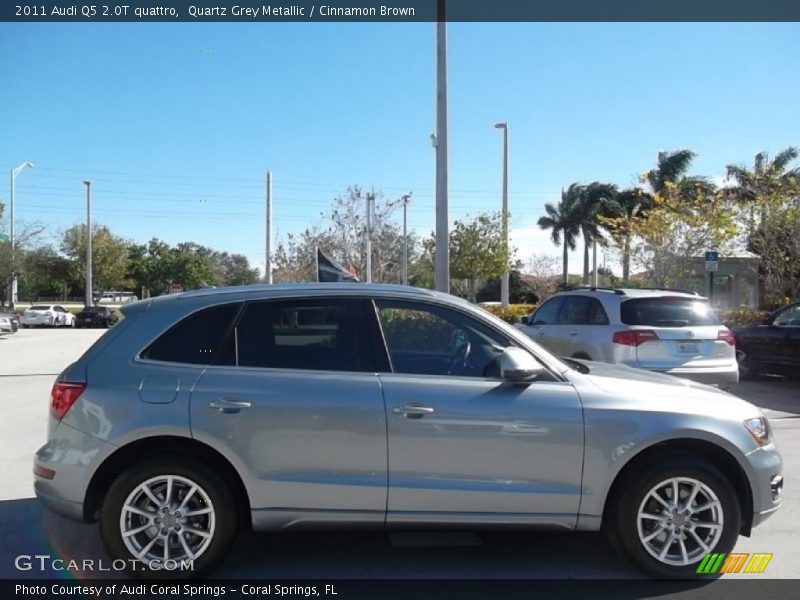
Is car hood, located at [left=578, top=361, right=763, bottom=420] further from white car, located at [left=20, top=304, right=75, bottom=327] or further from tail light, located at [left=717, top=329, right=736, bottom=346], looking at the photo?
white car, located at [left=20, top=304, right=75, bottom=327]

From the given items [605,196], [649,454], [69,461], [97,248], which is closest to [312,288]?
[69,461]

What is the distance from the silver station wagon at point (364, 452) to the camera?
3.71 m

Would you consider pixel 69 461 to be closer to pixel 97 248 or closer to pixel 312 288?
pixel 312 288

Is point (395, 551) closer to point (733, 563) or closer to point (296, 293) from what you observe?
point (296, 293)

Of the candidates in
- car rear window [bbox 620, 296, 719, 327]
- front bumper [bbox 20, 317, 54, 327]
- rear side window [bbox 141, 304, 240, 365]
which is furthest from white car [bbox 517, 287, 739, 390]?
front bumper [bbox 20, 317, 54, 327]

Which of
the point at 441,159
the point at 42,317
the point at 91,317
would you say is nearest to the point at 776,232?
the point at 441,159

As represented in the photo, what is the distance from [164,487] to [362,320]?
148cm

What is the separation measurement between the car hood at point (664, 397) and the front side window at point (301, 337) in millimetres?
1422

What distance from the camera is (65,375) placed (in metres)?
3.88

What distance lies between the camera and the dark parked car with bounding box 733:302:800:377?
36.9 feet

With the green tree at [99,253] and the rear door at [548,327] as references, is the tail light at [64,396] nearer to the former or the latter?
the rear door at [548,327]

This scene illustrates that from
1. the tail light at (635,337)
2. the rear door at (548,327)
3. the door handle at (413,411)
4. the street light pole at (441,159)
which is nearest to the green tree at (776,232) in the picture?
the street light pole at (441,159)

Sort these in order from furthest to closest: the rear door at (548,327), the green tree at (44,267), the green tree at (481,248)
Answer: the green tree at (44,267), the green tree at (481,248), the rear door at (548,327)

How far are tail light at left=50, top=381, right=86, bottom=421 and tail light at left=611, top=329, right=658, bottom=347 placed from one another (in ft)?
19.7
